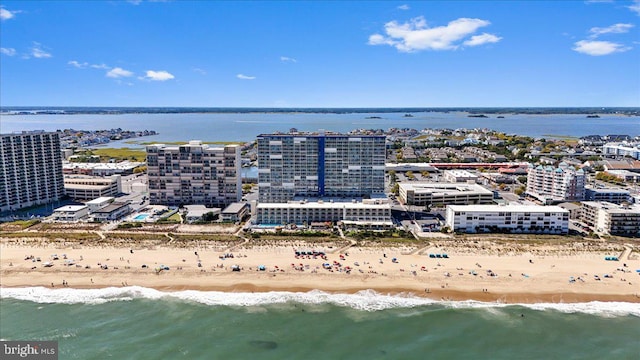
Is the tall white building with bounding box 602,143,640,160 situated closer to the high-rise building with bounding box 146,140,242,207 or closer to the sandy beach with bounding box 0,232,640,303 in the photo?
the sandy beach with bounding box 0,232,640,303

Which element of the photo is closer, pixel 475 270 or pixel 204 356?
pixel 204 356

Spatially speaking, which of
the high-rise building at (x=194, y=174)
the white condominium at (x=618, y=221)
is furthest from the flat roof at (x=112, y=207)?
the white condominium at (x=618, y=221)

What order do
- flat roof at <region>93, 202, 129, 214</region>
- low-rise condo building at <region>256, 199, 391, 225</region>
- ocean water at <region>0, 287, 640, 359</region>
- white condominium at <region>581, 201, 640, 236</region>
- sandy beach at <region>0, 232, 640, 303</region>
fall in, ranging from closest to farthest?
ocean water at <region>0, 287, 640, 359</region>
sandy beach at <region>0, 232, 640, 303</region>
white condominium at <region>581, 201, 640, 236</region>
low-rise condo building at <region>256, 199, 391, 225</region>
flat roof at <region>93, 202, 129, 214</region>

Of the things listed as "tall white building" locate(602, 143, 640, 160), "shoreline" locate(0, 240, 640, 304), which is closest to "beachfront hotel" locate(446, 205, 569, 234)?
"shoreline" locate(0, 240, 640, 304)

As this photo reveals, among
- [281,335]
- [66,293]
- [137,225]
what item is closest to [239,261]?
[281,335]

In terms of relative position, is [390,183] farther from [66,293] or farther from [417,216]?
[66,293]

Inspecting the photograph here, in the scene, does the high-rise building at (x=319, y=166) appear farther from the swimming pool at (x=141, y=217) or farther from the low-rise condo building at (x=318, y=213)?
the swimming pool at (x=141, y=217)

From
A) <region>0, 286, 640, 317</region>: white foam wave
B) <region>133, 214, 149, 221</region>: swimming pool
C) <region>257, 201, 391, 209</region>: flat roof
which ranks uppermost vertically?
<region>257, 201, 391, 209</region>: flat roof
